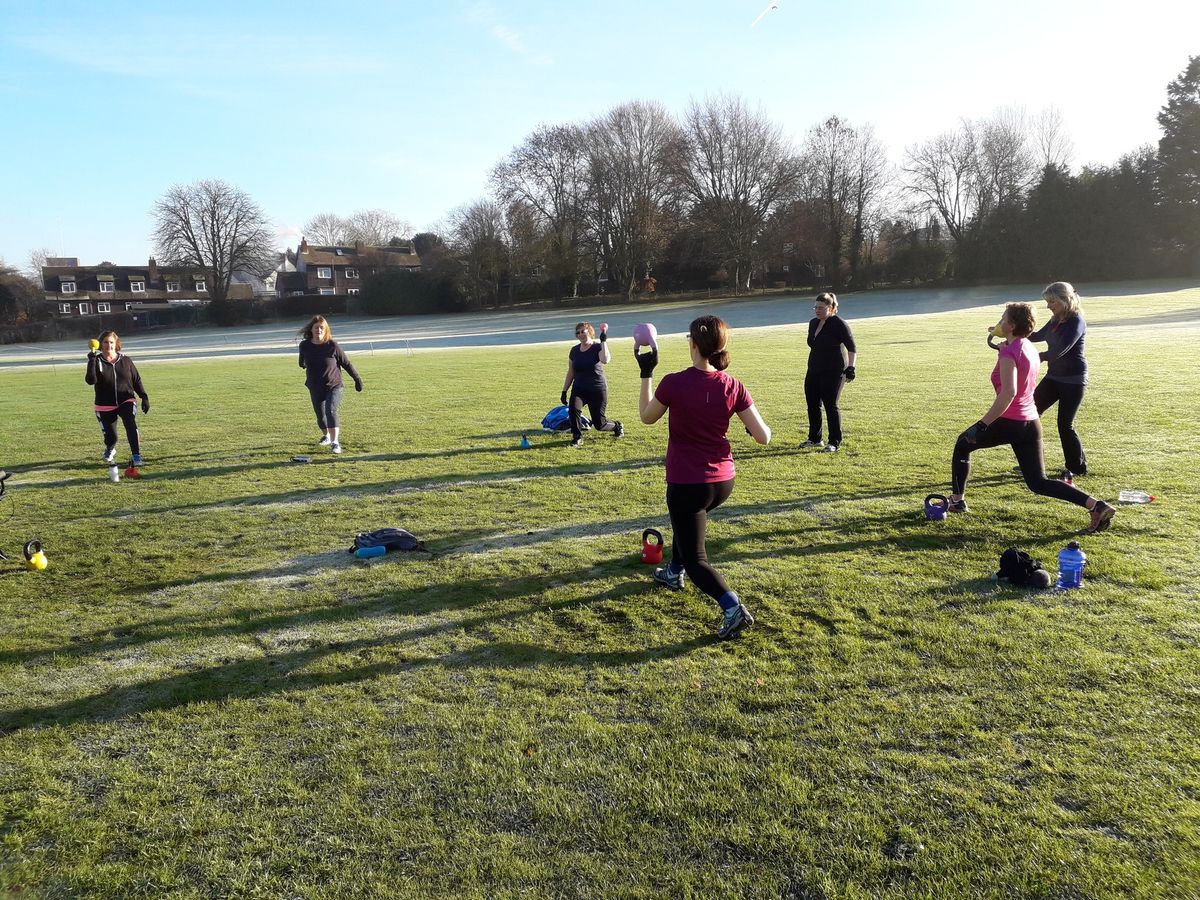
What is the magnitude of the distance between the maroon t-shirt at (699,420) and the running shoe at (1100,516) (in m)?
3.83

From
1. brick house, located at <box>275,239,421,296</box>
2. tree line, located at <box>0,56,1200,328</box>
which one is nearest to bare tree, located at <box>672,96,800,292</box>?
tree line, located at <box>0,56,1200,328</box>

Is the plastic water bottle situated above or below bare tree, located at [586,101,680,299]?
below

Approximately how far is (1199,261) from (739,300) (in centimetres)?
3408

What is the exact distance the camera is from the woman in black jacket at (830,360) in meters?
10.5

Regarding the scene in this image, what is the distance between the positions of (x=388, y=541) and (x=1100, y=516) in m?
6.38

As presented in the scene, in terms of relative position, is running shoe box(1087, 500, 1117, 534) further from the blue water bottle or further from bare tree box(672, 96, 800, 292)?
bare tree box(672, 96, 800, 292)

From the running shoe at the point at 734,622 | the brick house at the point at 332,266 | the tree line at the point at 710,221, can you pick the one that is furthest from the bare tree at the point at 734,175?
the running shoe at the point at 734,622

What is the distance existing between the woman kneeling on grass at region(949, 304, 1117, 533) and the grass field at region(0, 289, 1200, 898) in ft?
1.25

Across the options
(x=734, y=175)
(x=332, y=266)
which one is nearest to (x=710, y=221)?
(x=734, y=175)

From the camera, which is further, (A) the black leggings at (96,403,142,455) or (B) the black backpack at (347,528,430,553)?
(A) the black leggings at (96,403,142,455)

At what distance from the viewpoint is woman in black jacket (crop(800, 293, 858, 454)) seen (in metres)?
10.5

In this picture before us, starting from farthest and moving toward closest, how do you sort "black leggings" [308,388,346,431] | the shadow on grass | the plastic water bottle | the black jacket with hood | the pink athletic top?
1. "black leggings" [308,388,346,431]
2. the black jacket with hood
3. the plastic water bottle
4. the pink athletic top
5. the shadow on grass

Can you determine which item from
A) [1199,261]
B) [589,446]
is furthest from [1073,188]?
[589,446]

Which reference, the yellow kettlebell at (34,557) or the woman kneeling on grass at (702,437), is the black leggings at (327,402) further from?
the woman kneeling on grass at (702,437)
